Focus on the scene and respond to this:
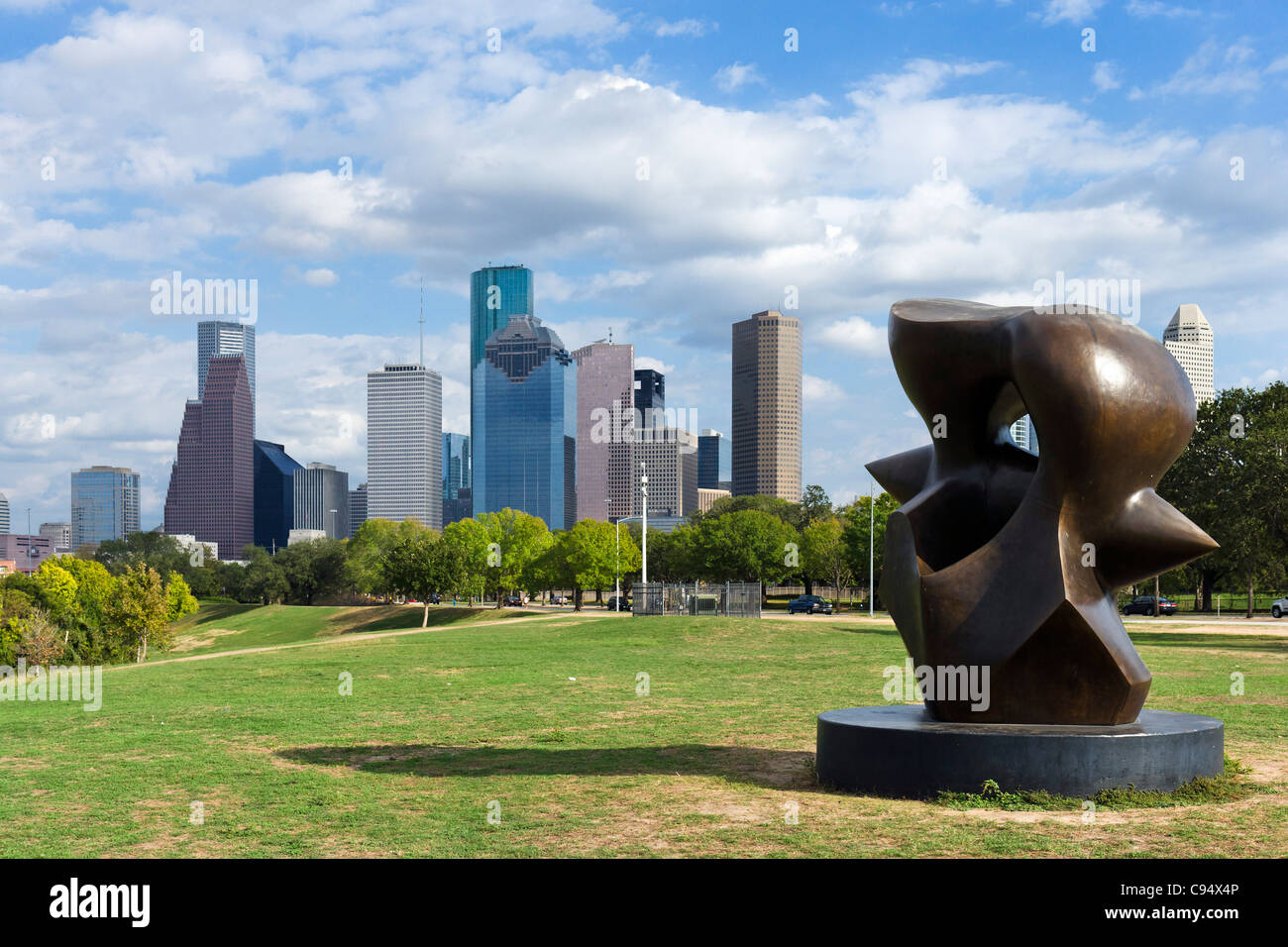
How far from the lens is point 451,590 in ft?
200

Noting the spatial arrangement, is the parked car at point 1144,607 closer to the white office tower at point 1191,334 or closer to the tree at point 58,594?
the white office tower at point 1191,334

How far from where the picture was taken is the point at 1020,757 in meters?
9.99

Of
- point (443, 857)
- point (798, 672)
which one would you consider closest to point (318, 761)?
point (443, 857)

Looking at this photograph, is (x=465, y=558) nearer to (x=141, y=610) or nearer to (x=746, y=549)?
(x=746, y=549)

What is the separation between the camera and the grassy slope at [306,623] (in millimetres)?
63625

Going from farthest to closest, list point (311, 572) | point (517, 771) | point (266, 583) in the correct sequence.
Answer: point (311, 572) < point (266, 583) < point (517, 771)

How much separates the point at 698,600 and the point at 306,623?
112 feet

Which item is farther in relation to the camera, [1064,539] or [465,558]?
[465,558]

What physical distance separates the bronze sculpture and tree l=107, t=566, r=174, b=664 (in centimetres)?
3738

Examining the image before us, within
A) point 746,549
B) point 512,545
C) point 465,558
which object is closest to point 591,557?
point 512,545

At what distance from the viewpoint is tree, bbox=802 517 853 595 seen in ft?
238

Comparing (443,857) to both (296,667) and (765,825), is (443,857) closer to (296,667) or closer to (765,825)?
(765,825)

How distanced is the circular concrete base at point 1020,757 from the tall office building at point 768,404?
159124mm
